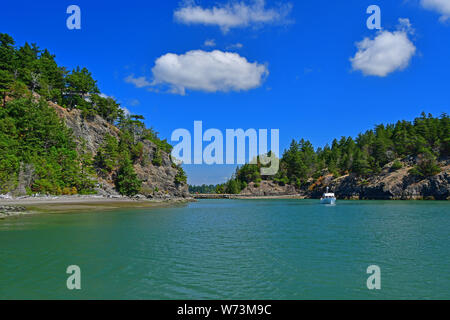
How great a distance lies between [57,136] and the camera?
299ft

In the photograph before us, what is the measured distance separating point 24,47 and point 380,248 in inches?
5679

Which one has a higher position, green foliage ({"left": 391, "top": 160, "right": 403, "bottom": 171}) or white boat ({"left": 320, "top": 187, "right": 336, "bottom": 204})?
green foliage ({"left": 391, "top": 160, "right": 403, "bottom": 171})

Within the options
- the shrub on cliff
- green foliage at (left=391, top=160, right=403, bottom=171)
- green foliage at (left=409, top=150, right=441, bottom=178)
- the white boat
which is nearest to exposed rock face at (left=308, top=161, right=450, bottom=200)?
green foliage at (left=391, top=160, right=403, bottom=171)

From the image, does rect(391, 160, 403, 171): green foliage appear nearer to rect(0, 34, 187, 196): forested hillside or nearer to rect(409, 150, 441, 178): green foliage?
rect(409, 150, 441, 178): green foliage

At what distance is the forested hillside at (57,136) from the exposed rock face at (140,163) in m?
0.66

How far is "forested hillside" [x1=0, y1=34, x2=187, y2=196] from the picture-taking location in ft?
247

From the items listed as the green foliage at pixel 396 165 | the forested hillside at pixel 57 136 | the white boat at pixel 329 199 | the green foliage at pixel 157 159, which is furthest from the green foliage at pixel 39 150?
the green foliage at pixel 396 165

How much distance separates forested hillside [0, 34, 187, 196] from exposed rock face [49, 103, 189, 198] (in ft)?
2.17

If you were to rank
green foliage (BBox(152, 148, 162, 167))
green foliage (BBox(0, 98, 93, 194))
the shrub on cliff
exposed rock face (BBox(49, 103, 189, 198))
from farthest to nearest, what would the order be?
green foliage (BBox(152, 148, 162, 167)), the shrub on cliff, exposed rock face (BBox(49, 103, 189, 198)), green foliage (BBox(0, 98, 93, 194))

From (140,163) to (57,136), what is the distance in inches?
2040

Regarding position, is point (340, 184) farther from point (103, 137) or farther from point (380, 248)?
point (380, 248)

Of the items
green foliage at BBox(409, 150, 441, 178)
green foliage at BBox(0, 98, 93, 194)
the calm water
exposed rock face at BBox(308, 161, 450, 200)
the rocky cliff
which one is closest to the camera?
the calm water

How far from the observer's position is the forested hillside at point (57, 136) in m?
75.2
